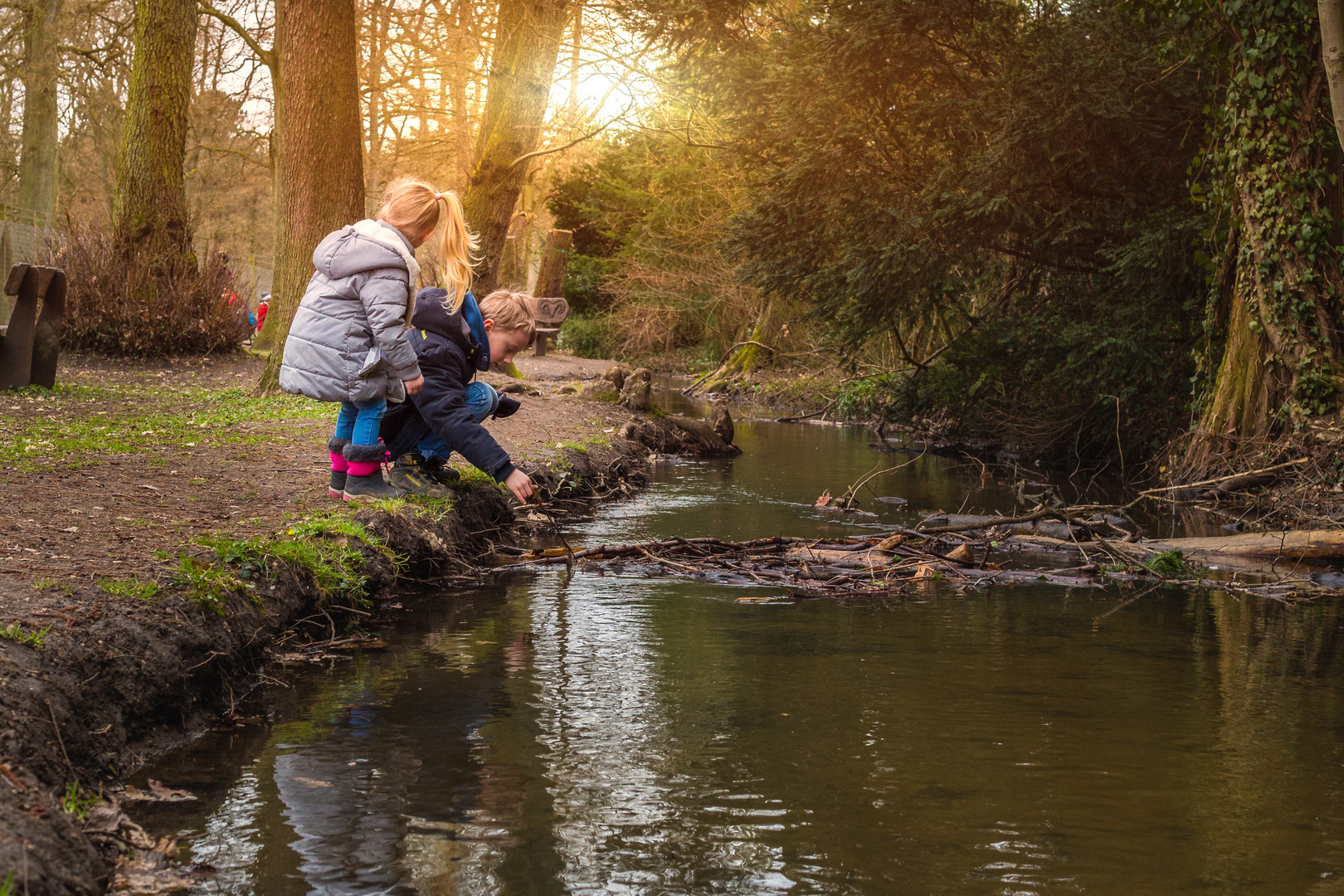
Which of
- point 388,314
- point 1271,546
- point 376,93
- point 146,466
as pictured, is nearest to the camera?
point 388,314

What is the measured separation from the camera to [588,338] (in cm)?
3416

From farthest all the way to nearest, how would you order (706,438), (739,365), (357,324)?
(739,365), (706,438), (357,324)

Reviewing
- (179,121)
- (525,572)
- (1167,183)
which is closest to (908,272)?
(1167,183)

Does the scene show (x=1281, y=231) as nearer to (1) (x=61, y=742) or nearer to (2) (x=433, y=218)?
(2) (x=433, y=218)

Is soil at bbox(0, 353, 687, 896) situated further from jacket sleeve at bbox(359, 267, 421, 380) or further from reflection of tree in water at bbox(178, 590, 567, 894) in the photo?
jacket sleeve at bbox(359, 267, 421, 380)

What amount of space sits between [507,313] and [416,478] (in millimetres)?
1106

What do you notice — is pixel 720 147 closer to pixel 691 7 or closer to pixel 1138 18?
pixel 691 7

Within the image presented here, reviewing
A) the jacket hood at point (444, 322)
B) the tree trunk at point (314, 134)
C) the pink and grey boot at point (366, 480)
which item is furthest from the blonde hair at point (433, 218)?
the tree trunk at point (314, 134)

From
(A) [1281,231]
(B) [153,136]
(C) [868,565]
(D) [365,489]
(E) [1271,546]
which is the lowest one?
(C) [868,565]

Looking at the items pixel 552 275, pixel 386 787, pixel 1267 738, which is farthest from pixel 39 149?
pixel 1267 738

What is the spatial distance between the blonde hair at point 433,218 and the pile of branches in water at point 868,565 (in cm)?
176

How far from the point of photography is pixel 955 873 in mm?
2869

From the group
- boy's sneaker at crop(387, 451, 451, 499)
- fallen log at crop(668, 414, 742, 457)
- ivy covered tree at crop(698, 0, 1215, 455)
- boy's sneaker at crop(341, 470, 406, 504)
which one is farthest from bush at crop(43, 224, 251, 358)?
boy's sneaker at crop(341, 470, 406, 504)

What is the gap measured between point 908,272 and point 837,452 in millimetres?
2384
